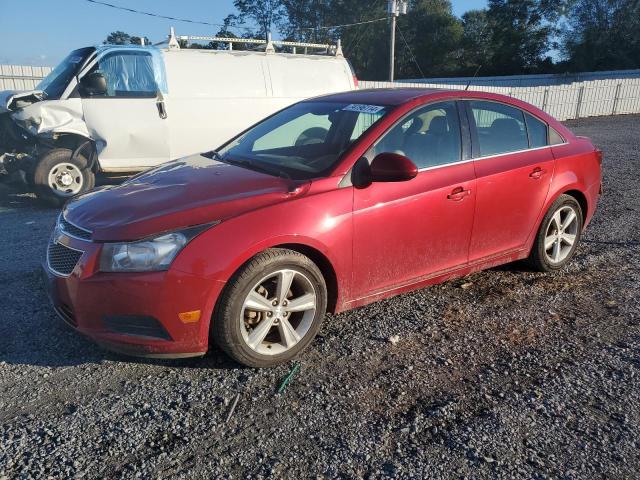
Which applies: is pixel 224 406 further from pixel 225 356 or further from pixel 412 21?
pixel 412 21

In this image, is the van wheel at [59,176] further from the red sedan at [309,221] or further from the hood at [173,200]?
the hood at [173,200]

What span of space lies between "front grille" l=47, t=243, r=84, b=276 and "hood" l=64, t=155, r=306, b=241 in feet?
0.55

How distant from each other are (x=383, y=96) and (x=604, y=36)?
51.9 metres

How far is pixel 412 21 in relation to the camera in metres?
57.1

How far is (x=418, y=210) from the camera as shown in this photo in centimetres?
364

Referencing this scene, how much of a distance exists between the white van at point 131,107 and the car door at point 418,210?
541 cm

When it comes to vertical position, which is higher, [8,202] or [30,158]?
[30,158]

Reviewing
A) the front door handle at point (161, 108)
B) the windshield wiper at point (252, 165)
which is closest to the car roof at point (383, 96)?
the windshield wiper at point (252, 165)

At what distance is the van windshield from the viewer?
361 cm

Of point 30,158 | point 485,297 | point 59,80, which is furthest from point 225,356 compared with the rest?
point 59,80

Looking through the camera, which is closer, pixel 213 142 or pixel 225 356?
pixel 225 356

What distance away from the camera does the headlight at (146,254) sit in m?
2.81

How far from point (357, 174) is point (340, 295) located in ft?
2.68

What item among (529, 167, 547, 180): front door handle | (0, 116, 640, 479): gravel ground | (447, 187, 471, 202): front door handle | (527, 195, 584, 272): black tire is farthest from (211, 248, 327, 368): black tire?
(527, 195, 584, 272): black tire
